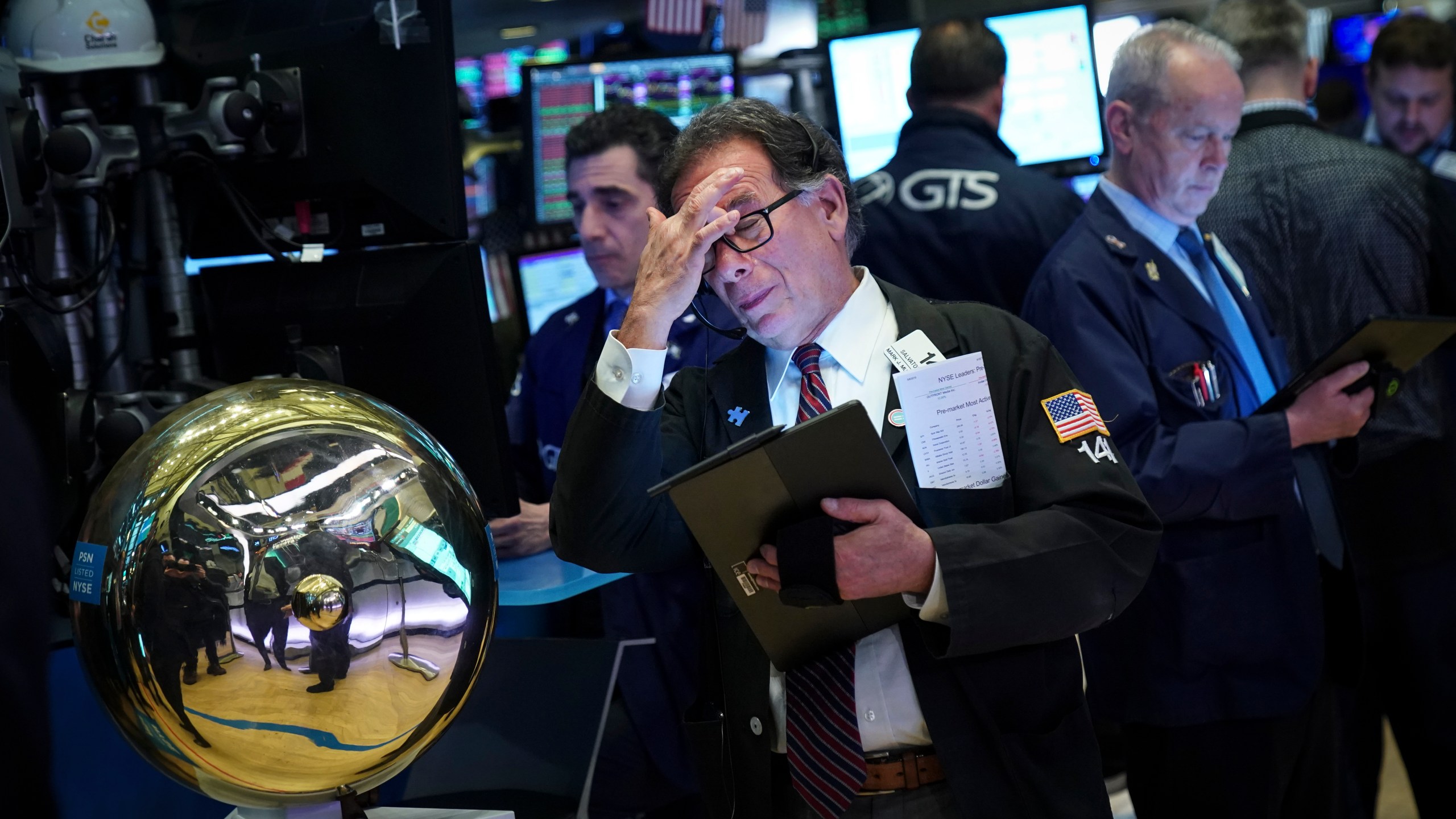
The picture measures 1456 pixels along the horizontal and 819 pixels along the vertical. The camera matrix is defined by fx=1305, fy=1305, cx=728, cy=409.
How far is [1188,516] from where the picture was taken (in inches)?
92.9

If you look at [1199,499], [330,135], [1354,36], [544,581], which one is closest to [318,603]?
[544,581]

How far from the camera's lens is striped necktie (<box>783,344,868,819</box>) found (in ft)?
5.43

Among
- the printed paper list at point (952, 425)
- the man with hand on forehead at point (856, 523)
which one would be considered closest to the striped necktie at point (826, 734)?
the man with hand on forehead at point (856, 523)

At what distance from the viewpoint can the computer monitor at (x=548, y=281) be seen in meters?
4.07

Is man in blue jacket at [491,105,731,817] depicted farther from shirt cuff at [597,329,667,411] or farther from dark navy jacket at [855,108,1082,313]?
shirt cuff at [597,329,667,411]

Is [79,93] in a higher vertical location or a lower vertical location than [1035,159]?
higher

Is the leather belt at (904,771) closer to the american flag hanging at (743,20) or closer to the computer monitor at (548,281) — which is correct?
the computer monitor at (548,281)

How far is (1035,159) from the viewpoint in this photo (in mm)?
4262

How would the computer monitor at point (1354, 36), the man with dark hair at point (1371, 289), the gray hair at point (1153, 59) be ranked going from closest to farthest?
the gray hair at point (1153, 59), the man with dark hair at point (1371, 289), the computer monitor at point (1354, 36)

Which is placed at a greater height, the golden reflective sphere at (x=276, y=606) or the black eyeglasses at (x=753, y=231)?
the black eyeglasses at (x=753, y=231)

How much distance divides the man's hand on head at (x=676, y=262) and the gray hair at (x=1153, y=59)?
51.1 inches

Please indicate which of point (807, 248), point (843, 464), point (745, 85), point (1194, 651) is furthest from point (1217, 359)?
point (745, 85)

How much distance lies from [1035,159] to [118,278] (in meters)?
2.91

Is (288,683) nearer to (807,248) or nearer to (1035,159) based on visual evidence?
(807,248)
